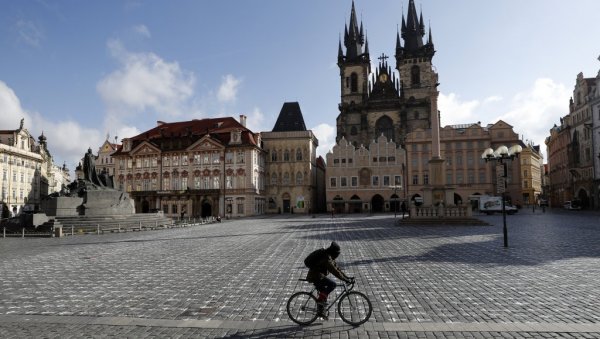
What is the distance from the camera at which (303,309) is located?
6984mm

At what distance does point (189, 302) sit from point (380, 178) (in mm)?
61214

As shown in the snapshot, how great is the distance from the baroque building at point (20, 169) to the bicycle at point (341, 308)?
69611 mm

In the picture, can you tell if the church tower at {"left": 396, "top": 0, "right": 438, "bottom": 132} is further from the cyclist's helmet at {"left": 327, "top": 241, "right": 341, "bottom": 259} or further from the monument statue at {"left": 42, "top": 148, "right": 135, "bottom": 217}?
the cyclist's helmet at {"left": 327, "top": 241, "right": 341, "bottom": 259}

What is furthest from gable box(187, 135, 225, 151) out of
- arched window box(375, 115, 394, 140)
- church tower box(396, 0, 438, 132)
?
church tower box(396, 0, 438, 132)

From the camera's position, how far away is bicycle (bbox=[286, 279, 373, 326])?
690cm

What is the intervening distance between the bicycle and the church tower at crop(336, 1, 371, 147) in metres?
75.5

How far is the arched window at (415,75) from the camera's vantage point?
82.5 metres

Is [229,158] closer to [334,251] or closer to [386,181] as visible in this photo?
[386,181]

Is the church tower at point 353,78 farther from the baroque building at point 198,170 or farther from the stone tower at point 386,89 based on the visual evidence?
the baroque building at point 198,170

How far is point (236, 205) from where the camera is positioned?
63.7 metres

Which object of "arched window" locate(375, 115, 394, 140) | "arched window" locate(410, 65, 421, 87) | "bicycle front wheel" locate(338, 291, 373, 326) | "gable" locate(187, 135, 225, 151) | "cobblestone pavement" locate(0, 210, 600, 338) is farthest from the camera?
"arched window" locate(410, 65, 421, 87)

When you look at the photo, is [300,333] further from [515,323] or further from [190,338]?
[515,323]

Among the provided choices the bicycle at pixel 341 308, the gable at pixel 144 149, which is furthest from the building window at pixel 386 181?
the bicycle at pixel 341 308

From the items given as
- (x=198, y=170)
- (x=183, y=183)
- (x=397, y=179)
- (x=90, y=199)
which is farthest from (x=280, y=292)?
(x=183, y=183)
